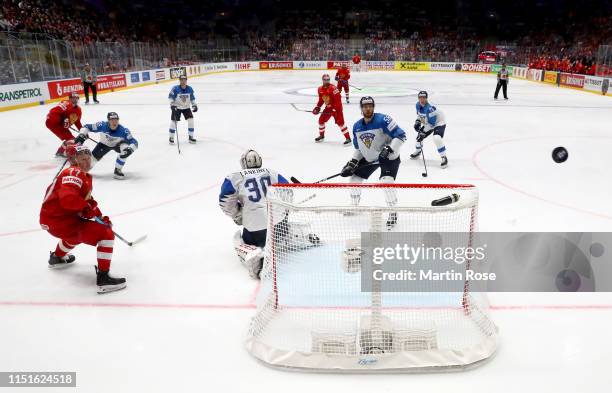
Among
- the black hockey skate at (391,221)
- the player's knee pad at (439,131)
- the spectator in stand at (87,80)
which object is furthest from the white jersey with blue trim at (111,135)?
the spectator in stand at (87,80)

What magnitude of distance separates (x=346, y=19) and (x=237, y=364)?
4492 cm

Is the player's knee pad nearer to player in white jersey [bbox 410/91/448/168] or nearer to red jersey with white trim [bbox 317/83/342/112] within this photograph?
player in white jersey [bbox 410/91/448/168]

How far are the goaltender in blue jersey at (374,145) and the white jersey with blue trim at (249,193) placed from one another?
4.51 ft

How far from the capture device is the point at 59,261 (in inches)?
176

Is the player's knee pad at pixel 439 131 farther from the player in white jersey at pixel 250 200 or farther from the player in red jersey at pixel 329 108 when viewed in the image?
the player in white jersey at pixel 250 200

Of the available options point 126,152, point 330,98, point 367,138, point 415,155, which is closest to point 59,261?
point 126,152

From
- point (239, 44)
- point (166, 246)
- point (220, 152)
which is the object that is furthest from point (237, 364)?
point (239, 44)

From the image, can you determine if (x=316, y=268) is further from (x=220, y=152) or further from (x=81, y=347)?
(x=220, y=152)

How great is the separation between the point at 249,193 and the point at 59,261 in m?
2.03

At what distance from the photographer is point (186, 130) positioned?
11656mm

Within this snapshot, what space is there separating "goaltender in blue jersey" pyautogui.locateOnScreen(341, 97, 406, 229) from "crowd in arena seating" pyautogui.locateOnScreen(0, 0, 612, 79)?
58.8ft

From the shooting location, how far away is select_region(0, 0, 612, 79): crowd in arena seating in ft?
78.4

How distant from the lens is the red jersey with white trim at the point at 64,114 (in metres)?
8.52

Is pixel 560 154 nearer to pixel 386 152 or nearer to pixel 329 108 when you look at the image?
pixel 386 152
